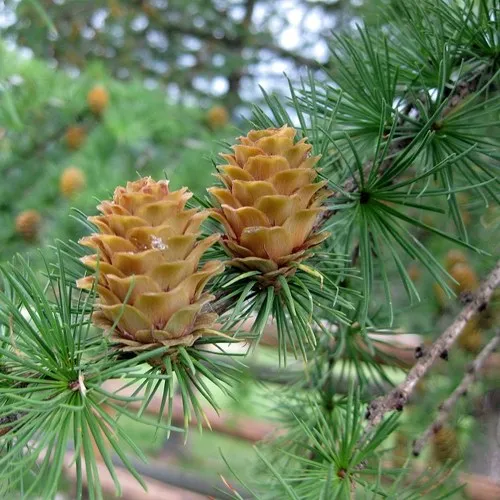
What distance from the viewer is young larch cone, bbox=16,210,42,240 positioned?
94 centimetres

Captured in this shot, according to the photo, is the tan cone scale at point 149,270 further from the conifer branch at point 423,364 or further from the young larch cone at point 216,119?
the young larch cone at point 216,119

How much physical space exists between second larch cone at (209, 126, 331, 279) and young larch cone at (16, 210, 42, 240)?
2.52ft

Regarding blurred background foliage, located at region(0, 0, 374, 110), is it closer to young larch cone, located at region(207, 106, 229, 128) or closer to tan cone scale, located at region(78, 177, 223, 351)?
young larch cone, located at region(207, 106, 229, 128)

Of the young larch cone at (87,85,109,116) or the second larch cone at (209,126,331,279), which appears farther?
the young larch cone at (87,85,109,116)

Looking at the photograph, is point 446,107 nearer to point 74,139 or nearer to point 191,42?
point 74,139

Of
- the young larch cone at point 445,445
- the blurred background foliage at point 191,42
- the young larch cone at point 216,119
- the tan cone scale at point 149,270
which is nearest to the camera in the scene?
the tan cone scale at point 149,270

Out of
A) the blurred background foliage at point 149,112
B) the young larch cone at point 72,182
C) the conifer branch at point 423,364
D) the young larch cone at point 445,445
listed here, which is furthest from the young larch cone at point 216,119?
the conifer branch at point 423,364

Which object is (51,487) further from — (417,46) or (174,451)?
(174,451)

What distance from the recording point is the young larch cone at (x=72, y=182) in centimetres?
91

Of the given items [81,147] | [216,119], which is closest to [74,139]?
Result: [81,147]

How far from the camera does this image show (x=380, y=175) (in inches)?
11.7

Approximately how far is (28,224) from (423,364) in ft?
2.60

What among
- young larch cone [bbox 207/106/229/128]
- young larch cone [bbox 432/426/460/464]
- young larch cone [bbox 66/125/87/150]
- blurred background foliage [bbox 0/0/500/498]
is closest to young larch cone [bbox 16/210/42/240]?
blurred background foliage [bbox 0/0/500/498]

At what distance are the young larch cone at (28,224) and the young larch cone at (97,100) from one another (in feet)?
0.78
